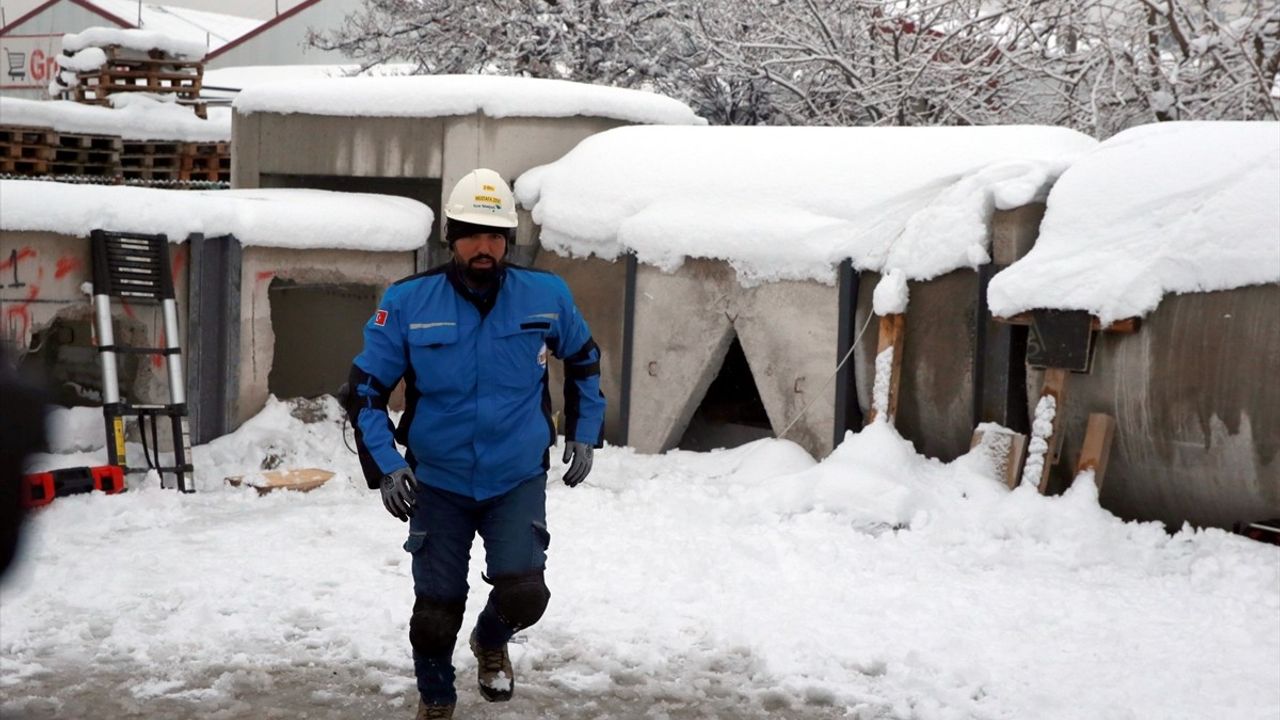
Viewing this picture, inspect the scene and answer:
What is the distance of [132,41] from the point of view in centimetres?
1864

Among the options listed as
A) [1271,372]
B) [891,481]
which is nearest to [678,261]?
[891,481]

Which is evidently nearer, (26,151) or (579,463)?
(579,463)

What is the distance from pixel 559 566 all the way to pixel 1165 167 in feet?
A: 13.7

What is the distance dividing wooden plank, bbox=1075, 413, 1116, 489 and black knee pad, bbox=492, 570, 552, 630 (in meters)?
4.31

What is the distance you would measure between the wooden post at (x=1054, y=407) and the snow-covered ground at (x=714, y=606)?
0.21 meters

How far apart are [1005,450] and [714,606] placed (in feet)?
8.84

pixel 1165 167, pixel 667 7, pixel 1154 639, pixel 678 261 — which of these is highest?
pixel 667 7

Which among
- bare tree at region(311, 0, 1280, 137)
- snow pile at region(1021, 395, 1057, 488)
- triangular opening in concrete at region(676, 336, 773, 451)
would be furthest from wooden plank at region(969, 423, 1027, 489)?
bare tree at region(311, 0, 1280, 137)

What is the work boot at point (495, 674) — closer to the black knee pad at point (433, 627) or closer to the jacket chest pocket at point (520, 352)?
the black knee pad at point (433, 627)

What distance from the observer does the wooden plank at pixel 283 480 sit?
8984 mm

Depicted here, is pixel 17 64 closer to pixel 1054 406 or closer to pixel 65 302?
pixel 65 302

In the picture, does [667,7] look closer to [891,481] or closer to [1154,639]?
[891,481]

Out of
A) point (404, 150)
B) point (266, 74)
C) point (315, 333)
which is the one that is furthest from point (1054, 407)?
point (266, 74)

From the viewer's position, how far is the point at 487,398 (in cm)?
463
